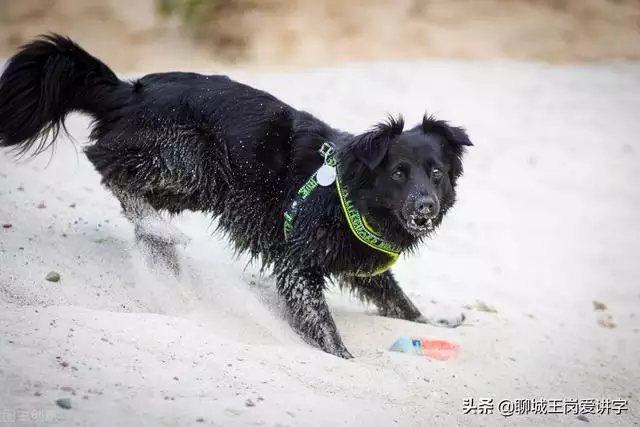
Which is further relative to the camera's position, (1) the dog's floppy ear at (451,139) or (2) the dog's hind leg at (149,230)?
(2) the dog's hind leg at (149,230)

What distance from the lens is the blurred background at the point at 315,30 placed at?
10.1 meters

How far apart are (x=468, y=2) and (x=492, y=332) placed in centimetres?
845

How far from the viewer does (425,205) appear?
12.8 feet

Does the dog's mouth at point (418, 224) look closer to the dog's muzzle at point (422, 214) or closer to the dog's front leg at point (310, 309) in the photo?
the dog's muzzle at point (422, 214)

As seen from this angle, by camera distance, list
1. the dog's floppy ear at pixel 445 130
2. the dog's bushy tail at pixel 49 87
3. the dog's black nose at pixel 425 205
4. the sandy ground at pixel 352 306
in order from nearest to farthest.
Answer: the sandy ground at pixel 352 306 < the dog's black nose at pixel 425 205 < the dog's floppy ear at pixel 445 130 < the dog's bushy tail at pixel 49 87

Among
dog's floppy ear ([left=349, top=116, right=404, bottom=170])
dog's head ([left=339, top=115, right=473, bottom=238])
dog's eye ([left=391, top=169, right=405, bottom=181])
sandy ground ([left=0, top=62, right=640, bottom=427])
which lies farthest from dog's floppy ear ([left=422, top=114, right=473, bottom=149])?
sandy ground ([left=0, top=62, right=640, bottom=427])

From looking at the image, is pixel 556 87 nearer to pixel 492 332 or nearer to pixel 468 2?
pixel 468 2

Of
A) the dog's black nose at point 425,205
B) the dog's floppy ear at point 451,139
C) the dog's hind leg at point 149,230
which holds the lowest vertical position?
the dog's hind leg at point 149,230

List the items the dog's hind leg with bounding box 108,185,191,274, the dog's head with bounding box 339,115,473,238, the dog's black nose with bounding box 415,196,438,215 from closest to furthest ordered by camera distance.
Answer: the dog's black nose with bounding box 415,196,438,215 < the dog's head with bounding box 339,115,473,238 < the dog's hind leg with bounding box 108,185,191,274

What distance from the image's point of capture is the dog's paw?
486cm

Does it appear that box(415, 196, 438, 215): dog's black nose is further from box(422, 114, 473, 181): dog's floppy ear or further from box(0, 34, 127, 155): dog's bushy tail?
box(0, 34, 127, 155): dog's bushy tail

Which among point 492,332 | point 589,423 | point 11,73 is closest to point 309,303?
point 492,332

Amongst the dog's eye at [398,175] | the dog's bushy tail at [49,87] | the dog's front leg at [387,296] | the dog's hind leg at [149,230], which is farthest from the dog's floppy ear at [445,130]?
the dog's bushy tail at [49,87]

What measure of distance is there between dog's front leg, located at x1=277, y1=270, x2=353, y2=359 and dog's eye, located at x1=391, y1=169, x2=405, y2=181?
0.70 m
